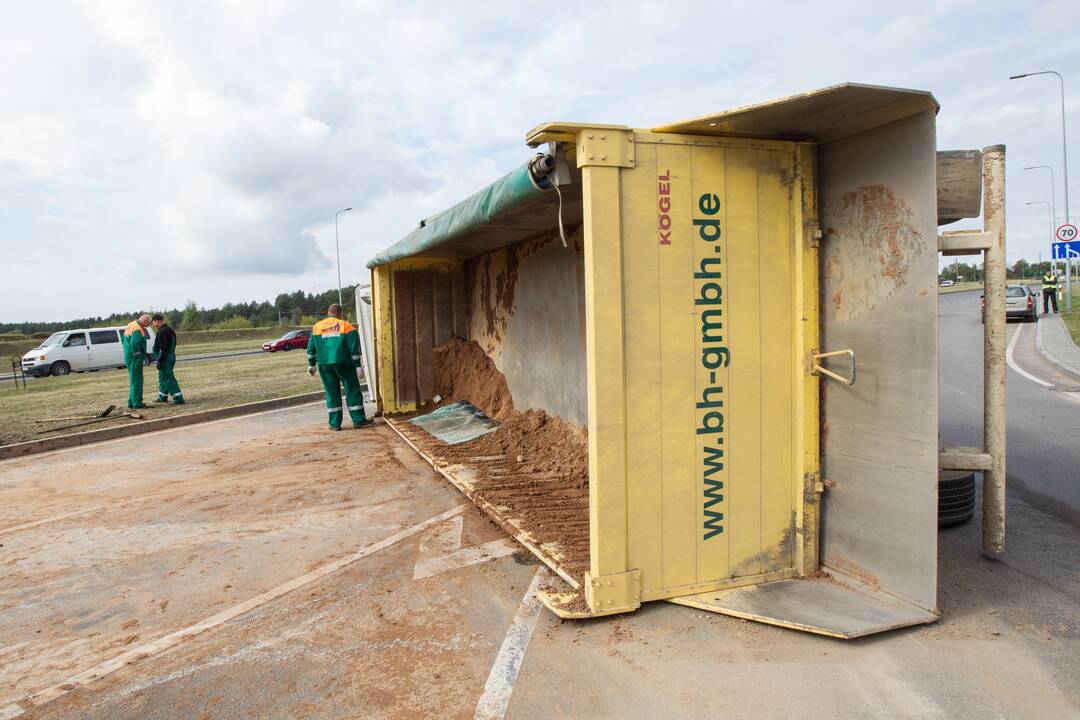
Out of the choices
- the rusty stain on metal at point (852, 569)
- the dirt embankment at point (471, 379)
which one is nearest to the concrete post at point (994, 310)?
the rusty stain on metal at point (852, 569)

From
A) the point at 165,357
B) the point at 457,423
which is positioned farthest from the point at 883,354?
the point at 165,357

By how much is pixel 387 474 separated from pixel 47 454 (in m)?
5.38

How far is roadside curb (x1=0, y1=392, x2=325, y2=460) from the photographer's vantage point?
959cm

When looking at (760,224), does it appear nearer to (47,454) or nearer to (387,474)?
(387,474)

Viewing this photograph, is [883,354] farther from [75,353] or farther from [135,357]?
[75,353]

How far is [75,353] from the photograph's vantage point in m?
26.2

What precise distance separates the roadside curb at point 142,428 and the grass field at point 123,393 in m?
0.58

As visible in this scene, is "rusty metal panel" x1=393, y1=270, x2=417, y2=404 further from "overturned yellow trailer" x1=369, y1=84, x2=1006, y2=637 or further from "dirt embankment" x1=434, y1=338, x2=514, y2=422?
"overturned yellow trailer" x1=369, y1=84, x2=1006, y2=637

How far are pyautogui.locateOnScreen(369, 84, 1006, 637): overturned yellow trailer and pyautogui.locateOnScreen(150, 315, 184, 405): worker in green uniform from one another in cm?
1157

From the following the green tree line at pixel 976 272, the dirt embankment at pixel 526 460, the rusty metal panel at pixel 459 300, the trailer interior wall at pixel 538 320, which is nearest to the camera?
the dirt embankment at pixel 526 460

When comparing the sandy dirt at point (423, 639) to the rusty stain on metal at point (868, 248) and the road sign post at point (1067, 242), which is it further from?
the road sign post at point (1067, 242)

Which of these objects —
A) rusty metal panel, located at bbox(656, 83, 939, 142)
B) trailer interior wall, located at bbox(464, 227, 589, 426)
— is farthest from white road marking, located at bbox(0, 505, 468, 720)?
rusty metal panel, located at bbox(656, 83, 939, 142)

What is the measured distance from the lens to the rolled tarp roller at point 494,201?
4199 mm

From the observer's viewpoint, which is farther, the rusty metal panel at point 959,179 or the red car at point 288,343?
the red car at point 288,343
